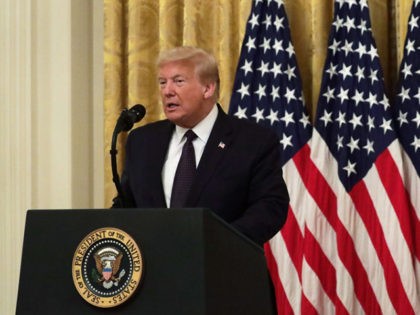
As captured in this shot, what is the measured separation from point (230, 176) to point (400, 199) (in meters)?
1.77

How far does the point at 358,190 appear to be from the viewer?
16.8 feet

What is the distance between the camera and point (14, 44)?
5.78 meters

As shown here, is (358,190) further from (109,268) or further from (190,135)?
(109,268)

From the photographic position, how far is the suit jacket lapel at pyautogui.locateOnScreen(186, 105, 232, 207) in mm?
3482

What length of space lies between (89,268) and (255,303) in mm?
547

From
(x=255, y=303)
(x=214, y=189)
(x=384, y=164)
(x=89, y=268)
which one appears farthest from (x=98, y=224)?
(x=384, y=164)

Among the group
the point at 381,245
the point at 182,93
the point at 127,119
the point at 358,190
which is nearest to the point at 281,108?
the point at 358,190

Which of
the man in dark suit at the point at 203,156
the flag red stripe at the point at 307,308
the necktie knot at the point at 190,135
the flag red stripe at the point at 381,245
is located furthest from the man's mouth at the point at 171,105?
the flag red stripe at the point at 307,308

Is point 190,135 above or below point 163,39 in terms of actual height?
below

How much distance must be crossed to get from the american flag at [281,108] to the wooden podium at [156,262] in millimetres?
2618

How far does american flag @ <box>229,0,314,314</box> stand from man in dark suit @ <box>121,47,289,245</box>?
61.5 inches

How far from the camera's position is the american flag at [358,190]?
16.3 ft

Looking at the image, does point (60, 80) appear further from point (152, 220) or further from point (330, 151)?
point (152, 220)

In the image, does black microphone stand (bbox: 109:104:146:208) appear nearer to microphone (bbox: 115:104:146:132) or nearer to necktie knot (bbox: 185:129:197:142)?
microphone (bbox: 115:104:146:132)
